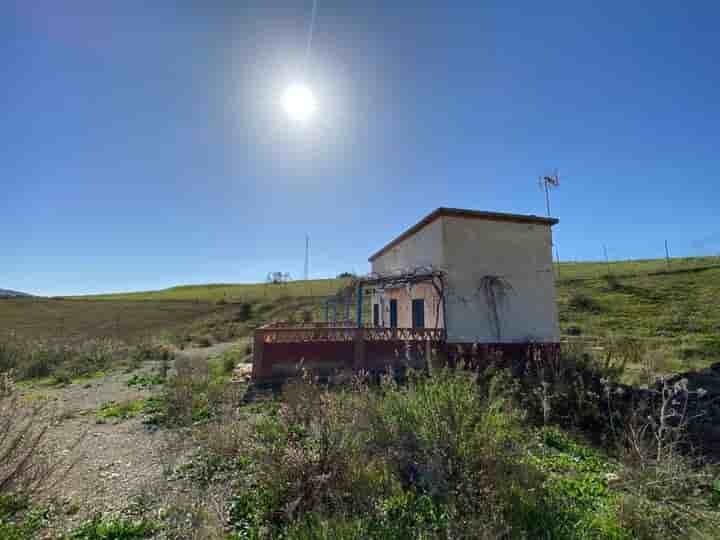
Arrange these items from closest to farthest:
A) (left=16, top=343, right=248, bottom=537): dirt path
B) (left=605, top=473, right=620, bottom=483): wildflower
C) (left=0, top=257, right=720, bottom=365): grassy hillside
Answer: (left=16, top=343, right=248, bottom=537): dirt path < (left=605, top=473, right=620, bottom=483): wildflower < (left=0, top=257, right=720, bottom=365): grassy hillside

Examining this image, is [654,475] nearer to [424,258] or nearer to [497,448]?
[497,448]

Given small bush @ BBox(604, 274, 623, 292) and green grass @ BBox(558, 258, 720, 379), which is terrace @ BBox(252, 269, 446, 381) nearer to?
green grass @ BBox(558, 258, 720, 379)

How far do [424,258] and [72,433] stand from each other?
391 inches

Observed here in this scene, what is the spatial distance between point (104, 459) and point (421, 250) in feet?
32.7

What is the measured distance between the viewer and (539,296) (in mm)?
11297

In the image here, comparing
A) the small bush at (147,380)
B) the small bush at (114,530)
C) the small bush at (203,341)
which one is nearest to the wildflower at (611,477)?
the small bush at (114,530)

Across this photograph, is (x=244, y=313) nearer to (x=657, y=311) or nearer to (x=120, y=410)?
(x=120, y=410)

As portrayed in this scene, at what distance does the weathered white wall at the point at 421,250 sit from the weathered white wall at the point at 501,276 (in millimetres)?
318

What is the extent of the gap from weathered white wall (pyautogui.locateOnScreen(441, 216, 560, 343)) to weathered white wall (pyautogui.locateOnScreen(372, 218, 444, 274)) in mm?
318

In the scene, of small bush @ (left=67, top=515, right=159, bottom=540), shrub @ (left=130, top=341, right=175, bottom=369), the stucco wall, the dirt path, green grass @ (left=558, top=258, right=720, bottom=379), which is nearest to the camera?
small bush @ (left=67, top=515, right=159, bottom=540)

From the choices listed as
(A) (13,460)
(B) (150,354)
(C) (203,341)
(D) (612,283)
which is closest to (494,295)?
(A) (13,460)

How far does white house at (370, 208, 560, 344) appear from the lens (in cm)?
1051

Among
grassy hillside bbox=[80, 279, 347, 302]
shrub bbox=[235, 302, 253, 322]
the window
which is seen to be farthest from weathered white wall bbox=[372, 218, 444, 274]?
shrub bbox=[235, 302, 253, 322]

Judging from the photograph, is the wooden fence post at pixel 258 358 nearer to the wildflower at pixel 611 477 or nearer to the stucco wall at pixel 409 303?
the stucco wall at pixel 409 303
